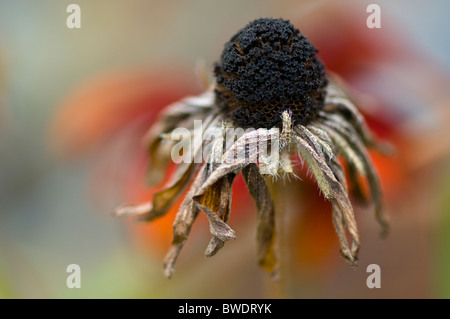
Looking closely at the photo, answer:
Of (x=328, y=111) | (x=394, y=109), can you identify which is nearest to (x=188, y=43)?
(x=394, y=109)

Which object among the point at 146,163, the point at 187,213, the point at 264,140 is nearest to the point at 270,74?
the point at 264,140

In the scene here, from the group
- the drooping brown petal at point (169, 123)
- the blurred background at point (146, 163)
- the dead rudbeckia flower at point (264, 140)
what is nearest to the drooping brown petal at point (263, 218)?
the dead rudbeckia flower at point (264, 140)

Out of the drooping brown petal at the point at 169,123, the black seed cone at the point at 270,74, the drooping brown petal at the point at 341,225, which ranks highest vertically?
the black seed cone at the point at 270,74

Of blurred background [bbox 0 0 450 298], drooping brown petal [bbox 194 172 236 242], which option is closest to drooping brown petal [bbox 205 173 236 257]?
drooping brown petal [bbox 194 172 236 242]

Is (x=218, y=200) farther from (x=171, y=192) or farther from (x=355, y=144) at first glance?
(x=355, y=144)

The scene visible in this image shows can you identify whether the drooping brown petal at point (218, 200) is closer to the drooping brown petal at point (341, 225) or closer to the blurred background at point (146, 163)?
the drooping brown petal at point (341, 225)

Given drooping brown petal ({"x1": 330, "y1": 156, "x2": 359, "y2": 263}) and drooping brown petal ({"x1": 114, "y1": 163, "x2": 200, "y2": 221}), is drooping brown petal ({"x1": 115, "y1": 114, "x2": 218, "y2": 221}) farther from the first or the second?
drooping brown petal ({"x1": 330, "y1": 156, "x2": 359, "y2": 263})
